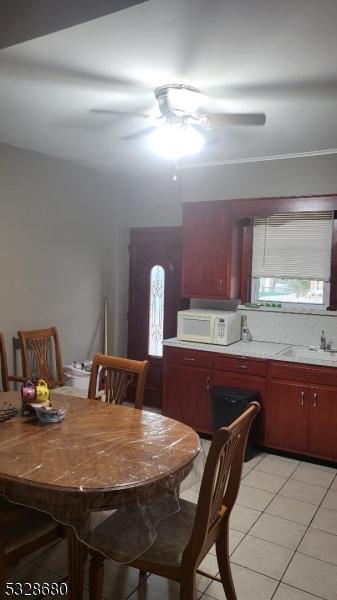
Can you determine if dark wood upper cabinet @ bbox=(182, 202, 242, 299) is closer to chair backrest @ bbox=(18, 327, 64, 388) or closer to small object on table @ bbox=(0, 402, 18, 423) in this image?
chair backrest @ bbox=(18, 327, 64, 388)

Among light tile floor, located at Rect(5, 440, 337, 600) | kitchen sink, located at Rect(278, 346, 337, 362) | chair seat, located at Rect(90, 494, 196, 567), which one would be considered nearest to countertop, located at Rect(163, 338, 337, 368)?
kitchen sink, located at Rect(278, 346, 337, 362)

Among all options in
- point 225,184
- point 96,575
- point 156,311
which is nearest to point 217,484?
point 96,575

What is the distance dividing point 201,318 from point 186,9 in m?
2.73

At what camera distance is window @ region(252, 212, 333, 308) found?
405 cm

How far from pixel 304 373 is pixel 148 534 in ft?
7.25

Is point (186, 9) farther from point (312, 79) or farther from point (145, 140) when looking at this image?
point (145, 140)

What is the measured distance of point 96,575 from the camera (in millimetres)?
1859

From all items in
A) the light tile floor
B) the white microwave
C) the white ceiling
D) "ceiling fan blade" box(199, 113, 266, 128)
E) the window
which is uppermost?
the white ceiling

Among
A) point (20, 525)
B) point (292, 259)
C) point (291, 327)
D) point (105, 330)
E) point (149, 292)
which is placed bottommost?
point (20, 525)

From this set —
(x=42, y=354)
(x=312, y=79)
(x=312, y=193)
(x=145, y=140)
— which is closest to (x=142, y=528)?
(x=312, y=79)

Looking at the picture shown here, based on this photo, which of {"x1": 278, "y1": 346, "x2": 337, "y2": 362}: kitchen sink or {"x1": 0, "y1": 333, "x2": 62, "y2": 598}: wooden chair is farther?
{"x1": 278, "y1": 346, "x2": 337, "y2": 362}: kitchen sink

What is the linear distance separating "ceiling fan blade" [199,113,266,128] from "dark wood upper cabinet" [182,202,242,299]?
1759 millimetres

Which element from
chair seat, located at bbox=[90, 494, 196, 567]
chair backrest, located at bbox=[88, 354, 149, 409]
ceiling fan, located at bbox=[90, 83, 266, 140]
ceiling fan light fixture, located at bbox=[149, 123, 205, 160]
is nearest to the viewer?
chair seat, located at bbox=[90, 494, 196, 567]

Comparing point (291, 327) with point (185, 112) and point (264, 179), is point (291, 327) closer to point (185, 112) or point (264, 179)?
point (264, 179)
